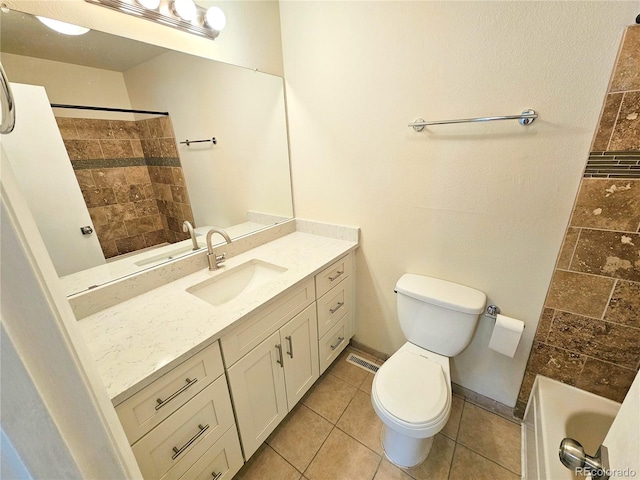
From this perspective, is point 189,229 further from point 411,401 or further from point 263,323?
point 411,401

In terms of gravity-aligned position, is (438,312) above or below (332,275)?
below

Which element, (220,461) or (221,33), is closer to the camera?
(220,461)

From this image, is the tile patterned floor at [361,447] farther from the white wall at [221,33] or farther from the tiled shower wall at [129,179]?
the white wall at [221,33]

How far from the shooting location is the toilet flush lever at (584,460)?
480 mm

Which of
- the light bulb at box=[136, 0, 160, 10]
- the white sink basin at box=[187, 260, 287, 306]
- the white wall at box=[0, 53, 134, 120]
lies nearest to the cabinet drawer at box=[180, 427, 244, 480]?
the white sink basin at box=[187, 260, 287, 306]

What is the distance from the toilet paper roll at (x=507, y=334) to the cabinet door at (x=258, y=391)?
1.05 metres

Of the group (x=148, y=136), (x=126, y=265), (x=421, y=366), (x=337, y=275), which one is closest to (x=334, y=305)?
(x=337, y=275)

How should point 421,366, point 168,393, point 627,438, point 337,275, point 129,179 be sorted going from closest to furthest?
1. point 627,438
2. point 168,393
3. point 129,179
4. point 421,366
5. point 337,275

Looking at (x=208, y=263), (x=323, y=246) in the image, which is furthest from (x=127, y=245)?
(x=323, y=246)

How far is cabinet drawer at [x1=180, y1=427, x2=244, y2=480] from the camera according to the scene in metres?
0.99

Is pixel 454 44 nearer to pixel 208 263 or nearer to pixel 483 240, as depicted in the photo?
pixel 483 240

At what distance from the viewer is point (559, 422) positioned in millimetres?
1154

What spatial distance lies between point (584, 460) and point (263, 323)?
100cm

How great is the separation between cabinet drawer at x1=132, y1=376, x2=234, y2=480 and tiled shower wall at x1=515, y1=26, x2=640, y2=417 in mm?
1477
